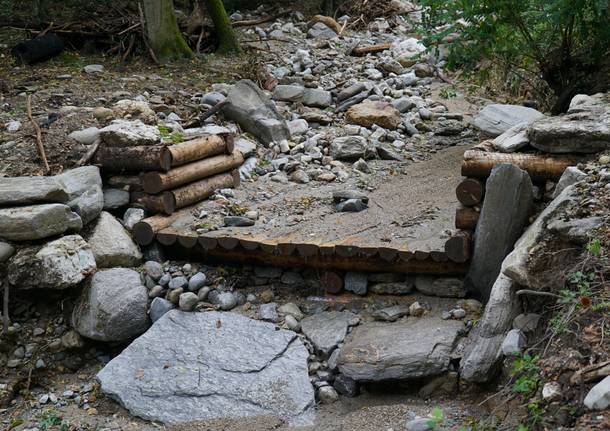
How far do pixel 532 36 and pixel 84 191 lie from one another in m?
4.85

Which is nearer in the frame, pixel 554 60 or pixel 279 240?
pixel 279 240

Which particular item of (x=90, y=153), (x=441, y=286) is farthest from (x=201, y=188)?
(x=441, y=286)

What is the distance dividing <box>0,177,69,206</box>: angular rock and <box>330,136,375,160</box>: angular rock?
2926 millimetres

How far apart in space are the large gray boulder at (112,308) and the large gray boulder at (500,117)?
350 centimetres

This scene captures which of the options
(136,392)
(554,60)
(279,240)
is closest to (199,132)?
(279,240)

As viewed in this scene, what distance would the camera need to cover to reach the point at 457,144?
8.52 m

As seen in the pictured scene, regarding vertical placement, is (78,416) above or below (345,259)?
below

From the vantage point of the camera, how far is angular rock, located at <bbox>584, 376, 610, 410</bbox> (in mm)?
3400

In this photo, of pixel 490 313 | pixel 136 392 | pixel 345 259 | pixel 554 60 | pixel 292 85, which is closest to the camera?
pixel 490 313

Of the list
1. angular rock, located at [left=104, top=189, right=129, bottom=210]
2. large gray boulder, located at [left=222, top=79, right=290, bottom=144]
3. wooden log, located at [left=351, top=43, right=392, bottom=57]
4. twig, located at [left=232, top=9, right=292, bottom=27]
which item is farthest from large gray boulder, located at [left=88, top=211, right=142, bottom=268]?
twig, located at [left=232, top=9, right=292, bottom=27]

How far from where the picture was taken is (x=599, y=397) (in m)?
3.42

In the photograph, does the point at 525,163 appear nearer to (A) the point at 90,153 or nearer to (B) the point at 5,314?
(A) the point at 90,153

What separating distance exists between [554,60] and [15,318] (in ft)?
18.5

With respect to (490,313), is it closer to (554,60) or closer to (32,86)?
(554,60)
